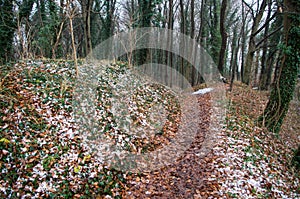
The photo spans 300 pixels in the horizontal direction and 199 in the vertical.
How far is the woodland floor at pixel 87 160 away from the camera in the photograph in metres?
3.92

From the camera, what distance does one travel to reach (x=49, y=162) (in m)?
4.12

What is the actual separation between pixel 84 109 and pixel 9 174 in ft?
8.02

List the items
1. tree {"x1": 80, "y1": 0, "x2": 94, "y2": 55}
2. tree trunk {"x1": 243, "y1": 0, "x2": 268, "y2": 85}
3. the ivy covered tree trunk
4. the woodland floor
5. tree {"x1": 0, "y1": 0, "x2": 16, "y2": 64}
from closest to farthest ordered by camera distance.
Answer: the woodland floor < the ivy covered tree trunk < tree {"x1": 0, "y1": 0, "x2": 16, "y2": 64} < tree {"x1": 80, "y1": 0, "x2": 94, "y2": 55} < tree trunk {"x1": 243, "y1": 0, "x2": 268, "y2": 85}

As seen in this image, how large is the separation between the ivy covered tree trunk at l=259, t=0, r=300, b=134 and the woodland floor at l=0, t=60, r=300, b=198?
1.00m

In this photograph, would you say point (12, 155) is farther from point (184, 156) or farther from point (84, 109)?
point (184, 156)

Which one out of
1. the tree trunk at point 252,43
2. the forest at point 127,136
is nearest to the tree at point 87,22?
the forest at point 127,136

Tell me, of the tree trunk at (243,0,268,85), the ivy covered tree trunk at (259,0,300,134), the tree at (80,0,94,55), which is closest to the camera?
the ivy covered tree trunk at (259,0,300,134)

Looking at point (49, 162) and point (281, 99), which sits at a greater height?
point (281, 99)

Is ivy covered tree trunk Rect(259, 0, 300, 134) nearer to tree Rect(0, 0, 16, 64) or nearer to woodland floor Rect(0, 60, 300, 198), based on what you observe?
woodland floor Rect(0, 60, 300, 198)

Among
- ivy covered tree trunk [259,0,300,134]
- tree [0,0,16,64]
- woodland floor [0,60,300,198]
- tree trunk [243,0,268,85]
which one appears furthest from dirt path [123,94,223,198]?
tree trunk [243,0,268,85]

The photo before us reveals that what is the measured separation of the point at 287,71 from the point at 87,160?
714 centimetres

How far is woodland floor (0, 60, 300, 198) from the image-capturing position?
392 centimetres

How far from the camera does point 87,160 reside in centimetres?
449

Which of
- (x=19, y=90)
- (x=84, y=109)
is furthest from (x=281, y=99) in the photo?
(x=19, y=90)
